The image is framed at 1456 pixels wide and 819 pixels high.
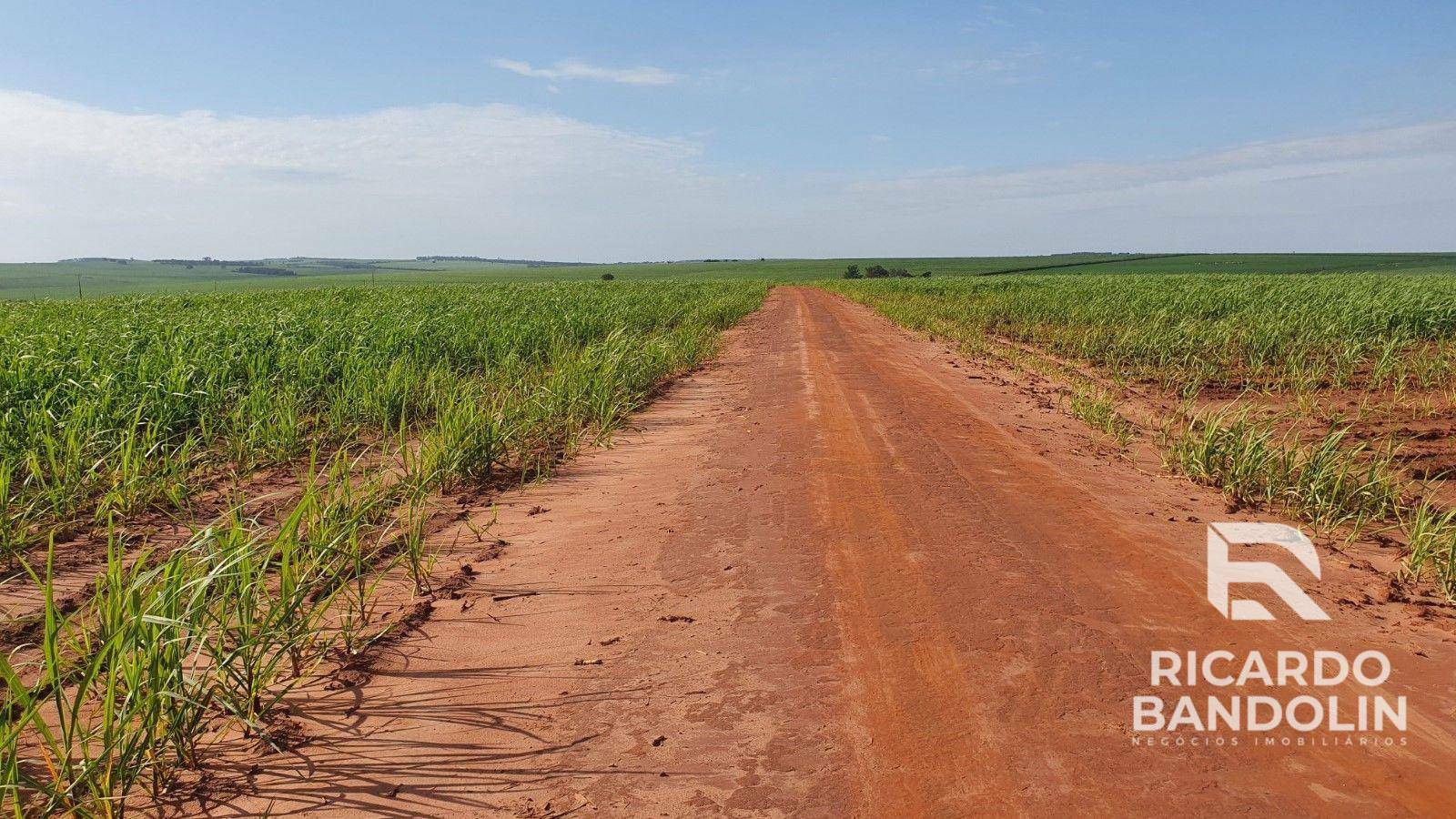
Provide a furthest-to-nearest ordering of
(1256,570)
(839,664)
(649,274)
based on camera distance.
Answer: (649,274) → (1256,570) → (839,664)

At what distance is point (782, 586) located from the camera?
4047mm

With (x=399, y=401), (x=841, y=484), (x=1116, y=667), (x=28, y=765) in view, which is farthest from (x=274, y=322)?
(x=1116, y=667)

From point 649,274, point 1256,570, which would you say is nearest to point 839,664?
point 1256,570

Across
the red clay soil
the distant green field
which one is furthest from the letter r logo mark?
the distant green field

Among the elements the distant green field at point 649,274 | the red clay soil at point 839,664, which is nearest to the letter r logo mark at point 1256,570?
the red clay soil at point 839,664

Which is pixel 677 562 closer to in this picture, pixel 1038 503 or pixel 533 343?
pixel 1038 503

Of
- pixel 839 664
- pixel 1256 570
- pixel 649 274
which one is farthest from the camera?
pixel 649 274

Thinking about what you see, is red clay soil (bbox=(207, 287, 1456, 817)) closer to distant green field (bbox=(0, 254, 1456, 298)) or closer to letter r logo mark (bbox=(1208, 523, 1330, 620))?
letter r logo mark (bbox=(1208, 523, 1330, 620))

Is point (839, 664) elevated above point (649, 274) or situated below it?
below

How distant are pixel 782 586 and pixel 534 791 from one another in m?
1.82

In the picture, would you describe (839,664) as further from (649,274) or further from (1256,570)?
(649,274)

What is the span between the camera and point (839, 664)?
10.6 ft

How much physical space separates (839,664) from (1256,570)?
2.60 m

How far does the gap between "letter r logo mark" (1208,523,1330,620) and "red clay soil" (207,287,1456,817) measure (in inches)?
3.5
